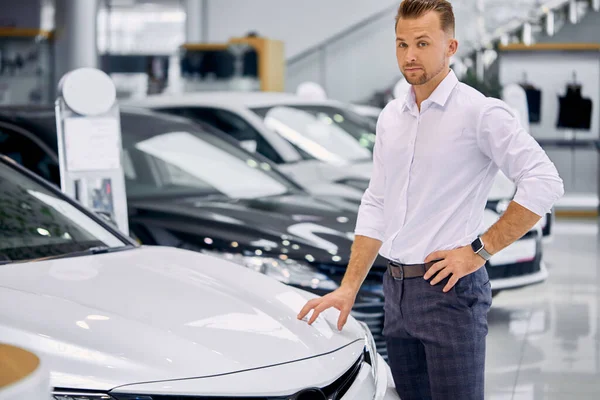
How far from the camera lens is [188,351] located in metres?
2.31

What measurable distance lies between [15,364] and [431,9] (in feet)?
4.62

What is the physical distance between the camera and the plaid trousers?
2.41 m

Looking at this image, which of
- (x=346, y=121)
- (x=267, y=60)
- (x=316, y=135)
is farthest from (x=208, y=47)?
(x=316, y=135)

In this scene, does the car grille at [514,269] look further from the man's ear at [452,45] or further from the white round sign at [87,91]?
the man's ear at [452,45]

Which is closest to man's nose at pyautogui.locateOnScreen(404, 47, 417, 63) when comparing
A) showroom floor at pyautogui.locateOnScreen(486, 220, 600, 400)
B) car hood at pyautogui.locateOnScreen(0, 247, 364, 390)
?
car hood at pyautogui.locateOnScreen(0, 247, 364, 390)

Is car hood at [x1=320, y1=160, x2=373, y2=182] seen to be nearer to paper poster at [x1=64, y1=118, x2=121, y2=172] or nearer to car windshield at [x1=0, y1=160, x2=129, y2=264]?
paper poster at [x1=64, y1=118, x2=121, y2=172]

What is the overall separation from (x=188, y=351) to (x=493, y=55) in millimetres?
11687

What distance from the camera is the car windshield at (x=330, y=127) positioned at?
287 inches

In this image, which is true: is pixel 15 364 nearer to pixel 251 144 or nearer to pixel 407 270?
pixel 407 270

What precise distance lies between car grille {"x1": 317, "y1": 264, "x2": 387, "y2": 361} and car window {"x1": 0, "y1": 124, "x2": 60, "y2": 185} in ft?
4.64

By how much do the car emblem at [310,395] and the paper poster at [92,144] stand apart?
7.17 ft

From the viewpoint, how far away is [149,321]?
2.43m

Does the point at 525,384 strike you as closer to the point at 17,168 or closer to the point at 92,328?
the point at 17,168

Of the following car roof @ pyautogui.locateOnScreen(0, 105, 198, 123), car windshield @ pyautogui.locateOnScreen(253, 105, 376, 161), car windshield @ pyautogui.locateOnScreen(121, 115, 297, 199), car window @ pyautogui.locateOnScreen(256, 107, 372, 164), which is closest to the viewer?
car roof @ pyautogui.locateOnScreen(0, 105, 198, 123)
